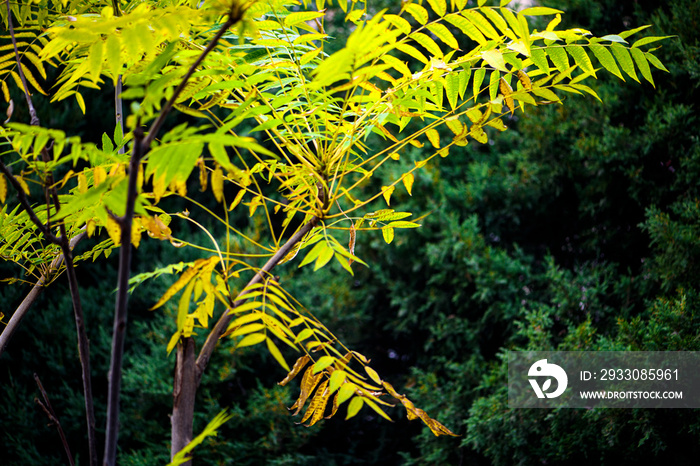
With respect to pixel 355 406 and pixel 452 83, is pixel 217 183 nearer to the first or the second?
pixel 355 406

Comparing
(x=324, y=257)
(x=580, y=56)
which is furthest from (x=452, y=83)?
(x=324, y=257)

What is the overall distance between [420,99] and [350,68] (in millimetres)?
377

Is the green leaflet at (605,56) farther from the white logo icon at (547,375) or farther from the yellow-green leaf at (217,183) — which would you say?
the white logo icon at (547,375)

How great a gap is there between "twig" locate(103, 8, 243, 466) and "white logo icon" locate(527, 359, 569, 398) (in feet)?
11.4

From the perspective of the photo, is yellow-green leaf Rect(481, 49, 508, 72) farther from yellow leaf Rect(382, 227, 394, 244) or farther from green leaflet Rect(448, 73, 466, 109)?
yellow leaf Rect(382, 227, 394, 244)

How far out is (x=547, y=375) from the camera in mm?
3768

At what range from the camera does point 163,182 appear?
3.10 ft

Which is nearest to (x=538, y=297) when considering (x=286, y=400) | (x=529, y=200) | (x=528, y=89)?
(x=529, y=200)

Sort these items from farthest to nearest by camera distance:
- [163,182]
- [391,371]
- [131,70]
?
[391,371]
[131,70]
[163,182]

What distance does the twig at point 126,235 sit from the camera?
79cm

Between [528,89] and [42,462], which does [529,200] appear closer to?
[528,89]

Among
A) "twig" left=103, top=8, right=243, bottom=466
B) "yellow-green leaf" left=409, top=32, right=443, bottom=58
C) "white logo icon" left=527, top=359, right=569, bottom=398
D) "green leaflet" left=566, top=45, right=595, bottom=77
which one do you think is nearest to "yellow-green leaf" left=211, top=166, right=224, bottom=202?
"twig" left=103, top=8, right=243, bottom=466

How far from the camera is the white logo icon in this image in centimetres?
367

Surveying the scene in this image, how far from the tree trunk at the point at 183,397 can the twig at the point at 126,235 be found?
8.8 inches
